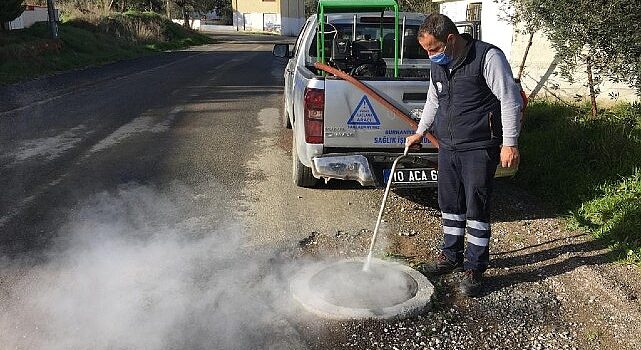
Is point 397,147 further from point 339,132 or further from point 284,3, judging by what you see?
point 284,3

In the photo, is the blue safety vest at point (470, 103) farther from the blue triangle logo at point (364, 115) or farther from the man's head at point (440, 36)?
the blue triangle logo at point (364, 115)

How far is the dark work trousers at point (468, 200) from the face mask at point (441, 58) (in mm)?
590

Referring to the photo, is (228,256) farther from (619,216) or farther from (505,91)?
(619,216)

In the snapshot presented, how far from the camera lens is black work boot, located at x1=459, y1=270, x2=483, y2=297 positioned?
3.60 metres

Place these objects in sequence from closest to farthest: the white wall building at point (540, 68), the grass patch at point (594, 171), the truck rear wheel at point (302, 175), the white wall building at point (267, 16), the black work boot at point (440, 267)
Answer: the black work boot at point (440, 267) < the grass patch at point (594, 171) < the truck rear wheel at point (302, 175) < the white wall building at point (540, 68) < the white wall building at point (267, 16)

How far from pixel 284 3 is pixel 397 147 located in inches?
2537

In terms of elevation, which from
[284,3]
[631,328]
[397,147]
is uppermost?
[284,3]

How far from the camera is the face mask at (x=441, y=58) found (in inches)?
135

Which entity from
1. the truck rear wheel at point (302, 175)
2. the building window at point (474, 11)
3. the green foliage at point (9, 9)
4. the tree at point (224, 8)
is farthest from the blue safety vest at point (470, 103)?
the tree at point (224, 8)

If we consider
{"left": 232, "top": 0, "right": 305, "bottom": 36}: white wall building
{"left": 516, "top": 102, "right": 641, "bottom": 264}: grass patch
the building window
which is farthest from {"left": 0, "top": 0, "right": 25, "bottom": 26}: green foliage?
{"left": 232, "top": 0, "right": 305, "bottom": 36}: white wall building

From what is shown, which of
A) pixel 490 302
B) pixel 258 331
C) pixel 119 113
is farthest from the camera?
pixel 119 113

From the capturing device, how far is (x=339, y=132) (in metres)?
4.62

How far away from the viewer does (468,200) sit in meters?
3.65

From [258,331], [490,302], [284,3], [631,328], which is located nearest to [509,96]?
[490,302]
